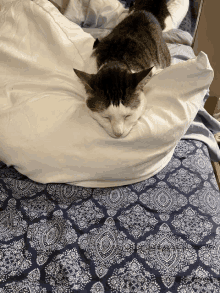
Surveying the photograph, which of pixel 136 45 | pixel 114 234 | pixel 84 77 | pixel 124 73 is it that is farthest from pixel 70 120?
pixel 136 45

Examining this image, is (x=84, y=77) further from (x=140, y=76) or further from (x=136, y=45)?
(x=136, y=45)

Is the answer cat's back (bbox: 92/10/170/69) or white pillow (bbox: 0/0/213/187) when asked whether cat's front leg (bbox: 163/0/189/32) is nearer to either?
cat's back (bbox: 92/10/170/69)

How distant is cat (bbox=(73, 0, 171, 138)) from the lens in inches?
30.4

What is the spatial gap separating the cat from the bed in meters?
0.28

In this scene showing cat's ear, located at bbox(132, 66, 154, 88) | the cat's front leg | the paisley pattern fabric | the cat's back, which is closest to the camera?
the paisley pattern fabric

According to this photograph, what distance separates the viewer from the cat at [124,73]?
0.77m

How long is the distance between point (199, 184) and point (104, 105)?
0.49 meters

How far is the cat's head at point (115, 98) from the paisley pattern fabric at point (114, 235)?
0.26 m

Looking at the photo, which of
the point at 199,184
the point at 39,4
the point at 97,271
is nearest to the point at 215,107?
the point at 199,184

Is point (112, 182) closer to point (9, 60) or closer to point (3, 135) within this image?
point (3, 135)

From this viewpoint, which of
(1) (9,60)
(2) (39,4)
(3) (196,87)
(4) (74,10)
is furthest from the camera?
(4) (74,10)

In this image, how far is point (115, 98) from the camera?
2.56ft

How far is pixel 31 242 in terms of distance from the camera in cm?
68

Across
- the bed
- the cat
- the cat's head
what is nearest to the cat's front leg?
the cat
